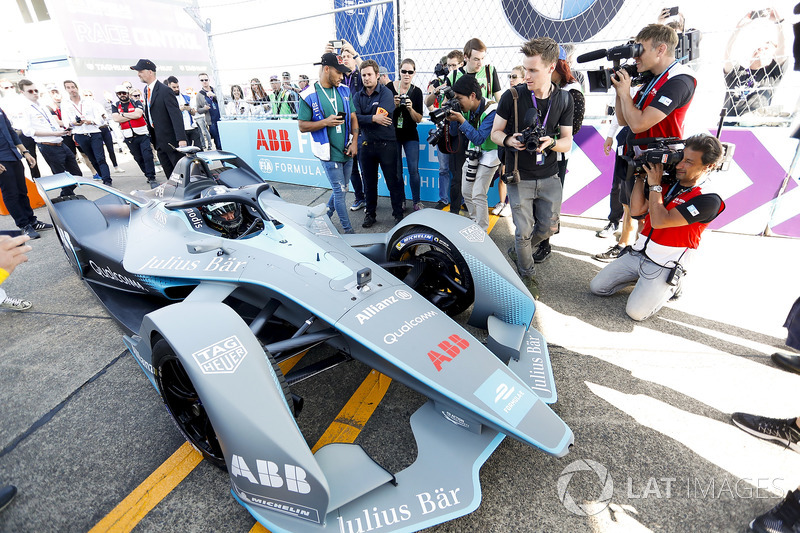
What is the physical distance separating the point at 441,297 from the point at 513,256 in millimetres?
1482

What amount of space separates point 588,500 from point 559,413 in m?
0.54

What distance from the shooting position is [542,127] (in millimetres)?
3164

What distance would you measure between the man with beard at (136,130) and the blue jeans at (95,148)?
595mm

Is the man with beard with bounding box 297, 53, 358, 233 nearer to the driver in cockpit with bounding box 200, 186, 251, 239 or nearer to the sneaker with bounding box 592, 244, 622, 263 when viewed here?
the driver in cockpit with bounding box 200, 186, 251, 239

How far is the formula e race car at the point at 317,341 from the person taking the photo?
161cm

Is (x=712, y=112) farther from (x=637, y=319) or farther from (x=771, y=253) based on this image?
(x=637, y=319)

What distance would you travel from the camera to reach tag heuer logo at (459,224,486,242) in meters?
2.84

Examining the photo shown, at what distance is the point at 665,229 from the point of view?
3188 mm

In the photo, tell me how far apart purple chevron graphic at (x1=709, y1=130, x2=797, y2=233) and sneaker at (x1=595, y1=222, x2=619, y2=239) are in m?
1.33

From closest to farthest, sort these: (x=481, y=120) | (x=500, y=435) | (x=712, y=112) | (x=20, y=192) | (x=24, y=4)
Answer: (x=500, y=435)
(x=481, y=120)
(x=712, y=112)
(x=20, y=192)
(x=24, y=4)

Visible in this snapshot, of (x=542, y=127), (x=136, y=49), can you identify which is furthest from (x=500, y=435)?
(x=136, y=49)

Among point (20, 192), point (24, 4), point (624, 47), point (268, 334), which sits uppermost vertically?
point (24, 4)

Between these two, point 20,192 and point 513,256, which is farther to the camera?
point 20,192

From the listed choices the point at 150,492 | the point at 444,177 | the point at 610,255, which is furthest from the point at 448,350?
the point at 444,177
